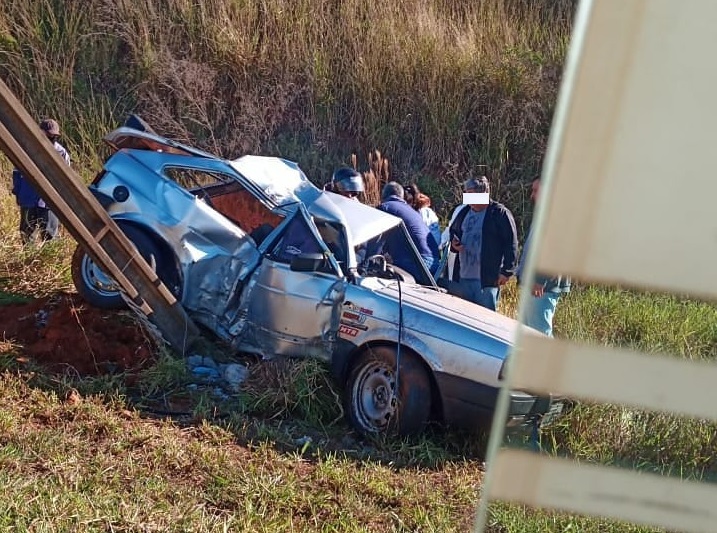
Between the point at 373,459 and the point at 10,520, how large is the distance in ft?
6.81

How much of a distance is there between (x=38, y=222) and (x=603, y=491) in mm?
8362

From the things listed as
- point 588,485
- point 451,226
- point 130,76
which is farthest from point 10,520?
point 130,76

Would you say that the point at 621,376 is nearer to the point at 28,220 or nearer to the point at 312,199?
the point at 312,199

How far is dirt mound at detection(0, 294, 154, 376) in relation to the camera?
19.2 ft

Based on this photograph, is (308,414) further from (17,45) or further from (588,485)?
(17,45)

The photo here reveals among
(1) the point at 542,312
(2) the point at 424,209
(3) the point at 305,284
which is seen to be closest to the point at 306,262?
(3) the point at 305,284

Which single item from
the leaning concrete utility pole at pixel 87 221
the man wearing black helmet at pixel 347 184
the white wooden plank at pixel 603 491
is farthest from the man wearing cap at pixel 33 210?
the white wooden plank at pixel 603 491

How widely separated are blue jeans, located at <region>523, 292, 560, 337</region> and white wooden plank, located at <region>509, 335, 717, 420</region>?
0.06m

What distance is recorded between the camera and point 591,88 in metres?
1.08

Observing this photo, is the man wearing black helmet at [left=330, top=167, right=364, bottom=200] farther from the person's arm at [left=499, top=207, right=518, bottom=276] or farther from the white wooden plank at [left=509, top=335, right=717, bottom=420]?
the white wooden plank at [left=509, top=335, right=717, bottom=420]

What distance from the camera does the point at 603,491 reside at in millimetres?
1228

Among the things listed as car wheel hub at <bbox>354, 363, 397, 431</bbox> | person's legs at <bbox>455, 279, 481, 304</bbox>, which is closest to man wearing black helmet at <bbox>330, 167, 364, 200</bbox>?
person's legs at <bbox>455, 279, 481, 304</bbox>

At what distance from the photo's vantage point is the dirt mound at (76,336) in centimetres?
584

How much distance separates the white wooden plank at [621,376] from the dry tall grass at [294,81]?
37.6ft
